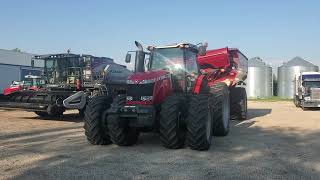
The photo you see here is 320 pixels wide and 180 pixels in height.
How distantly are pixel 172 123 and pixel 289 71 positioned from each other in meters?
43.3

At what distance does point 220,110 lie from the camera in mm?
12500

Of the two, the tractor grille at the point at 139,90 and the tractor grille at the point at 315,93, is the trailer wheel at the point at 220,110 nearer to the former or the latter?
the tractor grille at the point at 139,90

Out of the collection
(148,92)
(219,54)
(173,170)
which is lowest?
(173,170)

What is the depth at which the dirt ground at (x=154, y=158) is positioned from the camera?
7246mm

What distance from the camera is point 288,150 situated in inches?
391

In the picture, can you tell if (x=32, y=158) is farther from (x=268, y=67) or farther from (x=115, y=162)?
(x=268, y=67)

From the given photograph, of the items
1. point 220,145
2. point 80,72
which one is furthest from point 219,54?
point 220,145

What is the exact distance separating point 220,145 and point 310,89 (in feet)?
55.5

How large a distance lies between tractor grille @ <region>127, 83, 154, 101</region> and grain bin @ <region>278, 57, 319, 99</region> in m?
41.3

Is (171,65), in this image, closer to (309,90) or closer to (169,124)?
(169,124)

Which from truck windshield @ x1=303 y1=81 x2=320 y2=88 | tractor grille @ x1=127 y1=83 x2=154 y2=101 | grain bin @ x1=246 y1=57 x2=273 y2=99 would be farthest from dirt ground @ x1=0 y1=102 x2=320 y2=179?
grain bin @ x1=246 y1=57 x2=273 y2=99

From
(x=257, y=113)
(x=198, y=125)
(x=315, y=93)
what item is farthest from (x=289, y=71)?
(x=198, y=125)

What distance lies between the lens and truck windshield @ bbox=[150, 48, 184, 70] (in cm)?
1149

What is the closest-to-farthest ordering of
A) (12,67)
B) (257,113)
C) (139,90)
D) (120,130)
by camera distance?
(120,130)
(139,90)
(257,113)
(12,67)
